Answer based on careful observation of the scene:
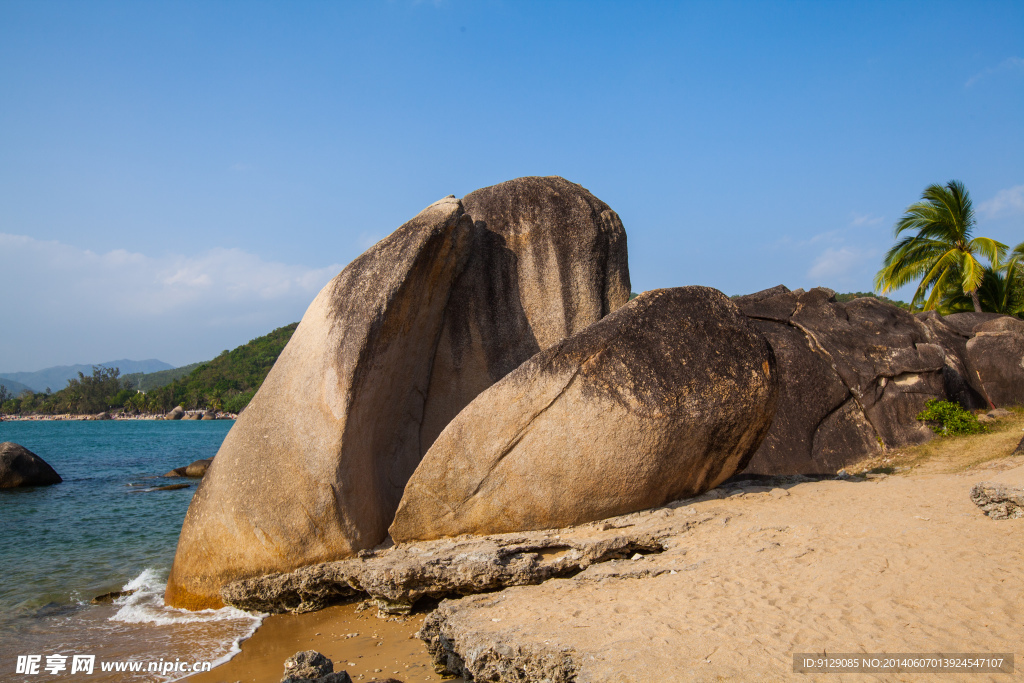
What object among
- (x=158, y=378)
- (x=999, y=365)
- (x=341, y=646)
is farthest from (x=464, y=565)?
(x=158, y=378)

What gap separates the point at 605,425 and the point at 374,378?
90.3 inches

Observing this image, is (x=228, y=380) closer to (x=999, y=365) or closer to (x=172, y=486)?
(x=172, y=486)

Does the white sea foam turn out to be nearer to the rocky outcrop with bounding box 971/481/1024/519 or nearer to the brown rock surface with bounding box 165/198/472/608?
the brown rock surface with bounding box 165/198/472/608

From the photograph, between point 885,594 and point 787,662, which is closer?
point 787,662

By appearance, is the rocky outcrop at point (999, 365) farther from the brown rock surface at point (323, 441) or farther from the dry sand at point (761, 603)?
the brown rock surface at point (323, 441)

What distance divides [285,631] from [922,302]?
73.4 ft

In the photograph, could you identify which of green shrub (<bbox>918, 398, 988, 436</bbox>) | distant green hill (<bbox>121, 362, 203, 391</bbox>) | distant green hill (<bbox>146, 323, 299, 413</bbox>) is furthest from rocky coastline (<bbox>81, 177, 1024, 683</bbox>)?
distant green hill (<bbox>121, 362, 203, 391</bbox>)

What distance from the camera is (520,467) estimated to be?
574 centimetres

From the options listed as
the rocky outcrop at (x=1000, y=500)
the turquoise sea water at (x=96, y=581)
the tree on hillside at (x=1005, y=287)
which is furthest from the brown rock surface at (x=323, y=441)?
the tree on hillside at (x=1005, y=287)

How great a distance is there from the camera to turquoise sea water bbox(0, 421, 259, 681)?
5.58 meters

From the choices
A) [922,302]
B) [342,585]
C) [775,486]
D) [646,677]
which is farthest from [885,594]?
[922,302]

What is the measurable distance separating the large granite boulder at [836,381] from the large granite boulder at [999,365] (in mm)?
2395

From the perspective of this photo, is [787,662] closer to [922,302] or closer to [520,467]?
[520,467]

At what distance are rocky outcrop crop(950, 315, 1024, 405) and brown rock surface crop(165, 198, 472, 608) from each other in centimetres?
1290
